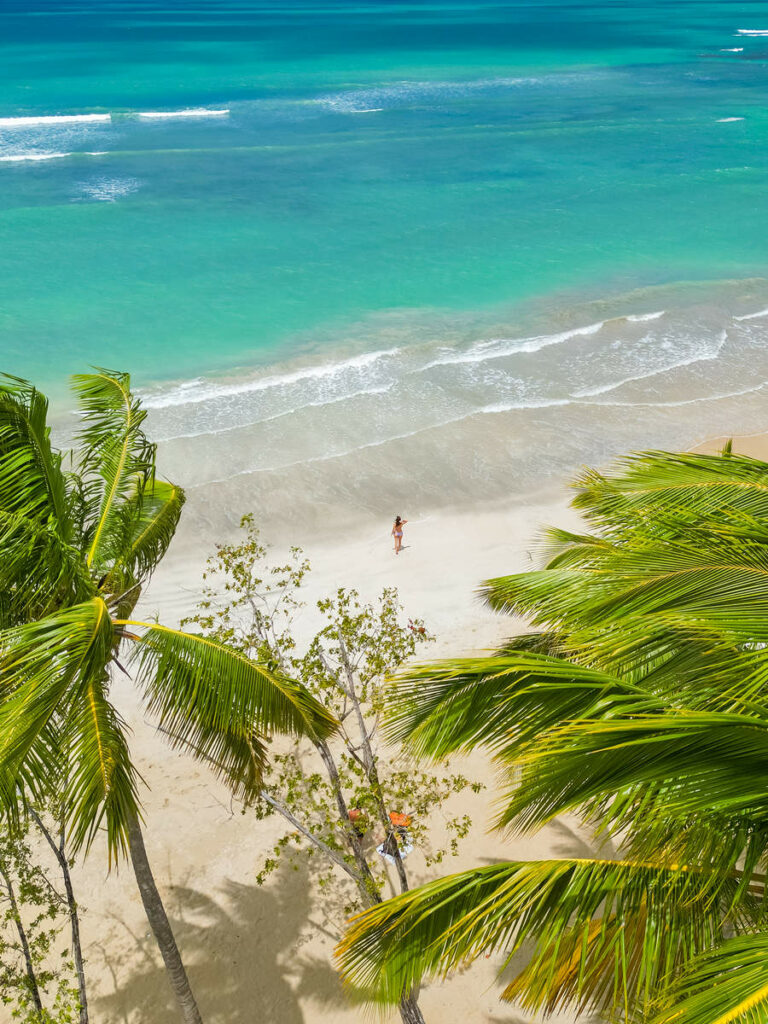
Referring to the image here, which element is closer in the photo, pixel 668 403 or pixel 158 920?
pixel 158 920

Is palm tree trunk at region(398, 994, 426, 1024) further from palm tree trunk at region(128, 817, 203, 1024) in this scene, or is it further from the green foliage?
palm tree trunk at region(128, 817, 203, 1024)

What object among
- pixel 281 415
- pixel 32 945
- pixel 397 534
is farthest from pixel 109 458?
pixel 281 415

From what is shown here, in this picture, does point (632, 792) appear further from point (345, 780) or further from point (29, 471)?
point (345, 780)

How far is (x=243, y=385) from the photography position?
1043 inches

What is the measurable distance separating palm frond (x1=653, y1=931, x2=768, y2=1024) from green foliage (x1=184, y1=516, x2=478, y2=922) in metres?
2.17

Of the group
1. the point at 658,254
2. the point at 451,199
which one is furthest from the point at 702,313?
the point at 451,199

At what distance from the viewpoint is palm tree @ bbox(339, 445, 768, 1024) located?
4199 millimetres

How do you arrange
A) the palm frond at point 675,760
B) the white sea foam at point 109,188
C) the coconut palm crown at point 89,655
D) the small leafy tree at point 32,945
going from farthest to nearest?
the white sea foam at point 109,188 < the small leafy tree at point 32,945 < the coconut palm crown at point 89,655 < the palm frond at point 675,760

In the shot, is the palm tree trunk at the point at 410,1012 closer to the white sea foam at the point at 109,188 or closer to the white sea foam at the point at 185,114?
the white sea foam at the point at 109,188

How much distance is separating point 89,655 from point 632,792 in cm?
384

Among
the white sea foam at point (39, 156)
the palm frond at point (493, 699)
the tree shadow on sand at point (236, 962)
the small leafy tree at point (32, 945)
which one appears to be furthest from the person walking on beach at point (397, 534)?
the white sea foam at point (39, 156)

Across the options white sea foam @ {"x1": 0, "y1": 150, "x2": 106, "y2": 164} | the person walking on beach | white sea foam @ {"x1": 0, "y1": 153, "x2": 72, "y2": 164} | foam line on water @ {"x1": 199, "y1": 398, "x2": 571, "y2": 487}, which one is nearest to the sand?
the person walking on beach

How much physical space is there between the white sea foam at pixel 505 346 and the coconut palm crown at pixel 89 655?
19.8 metres

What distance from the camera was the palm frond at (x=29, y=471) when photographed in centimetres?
756
